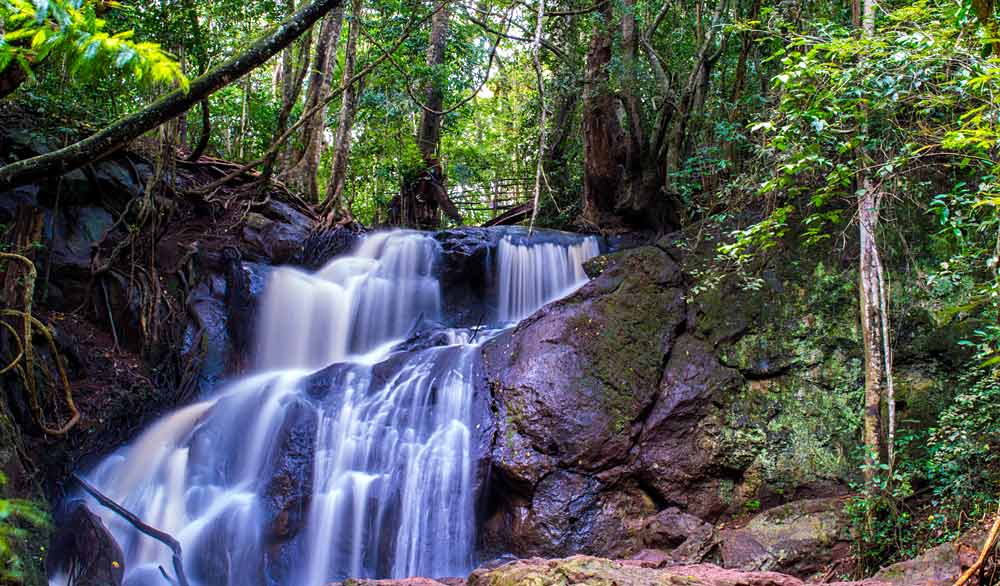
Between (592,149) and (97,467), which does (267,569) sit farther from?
(592,149)

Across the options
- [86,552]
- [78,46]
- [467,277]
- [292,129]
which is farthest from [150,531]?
[292,129]

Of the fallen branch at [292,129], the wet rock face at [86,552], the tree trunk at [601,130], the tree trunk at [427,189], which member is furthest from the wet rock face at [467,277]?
the wet rock face at [86,552]

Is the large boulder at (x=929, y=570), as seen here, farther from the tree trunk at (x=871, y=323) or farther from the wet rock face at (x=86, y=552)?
the wet rock face at (x=86, y=552)

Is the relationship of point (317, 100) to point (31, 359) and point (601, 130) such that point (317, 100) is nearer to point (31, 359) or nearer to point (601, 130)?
point (601, 130)

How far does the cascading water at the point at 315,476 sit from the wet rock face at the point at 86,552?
31cm

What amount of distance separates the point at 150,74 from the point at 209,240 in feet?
24.8

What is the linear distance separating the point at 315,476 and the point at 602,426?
312 centimetres

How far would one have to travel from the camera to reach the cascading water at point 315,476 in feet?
20.7

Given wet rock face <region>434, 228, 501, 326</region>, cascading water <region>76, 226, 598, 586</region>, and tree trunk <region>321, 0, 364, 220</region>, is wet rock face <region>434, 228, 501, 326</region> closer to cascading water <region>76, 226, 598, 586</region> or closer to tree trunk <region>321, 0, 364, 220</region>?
cascading water <region>76, 226, 598, 586</region>

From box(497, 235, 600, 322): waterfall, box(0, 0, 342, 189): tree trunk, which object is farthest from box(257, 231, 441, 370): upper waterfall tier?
box(0, 0, 342, 189): tree trunk

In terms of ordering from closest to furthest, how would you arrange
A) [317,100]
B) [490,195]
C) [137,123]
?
[137,123] < [317,100] < [490,195]

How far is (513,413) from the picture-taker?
6992mm

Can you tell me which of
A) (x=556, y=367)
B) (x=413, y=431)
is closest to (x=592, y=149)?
(x=556, y=367)

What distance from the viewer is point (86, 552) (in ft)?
18.0
